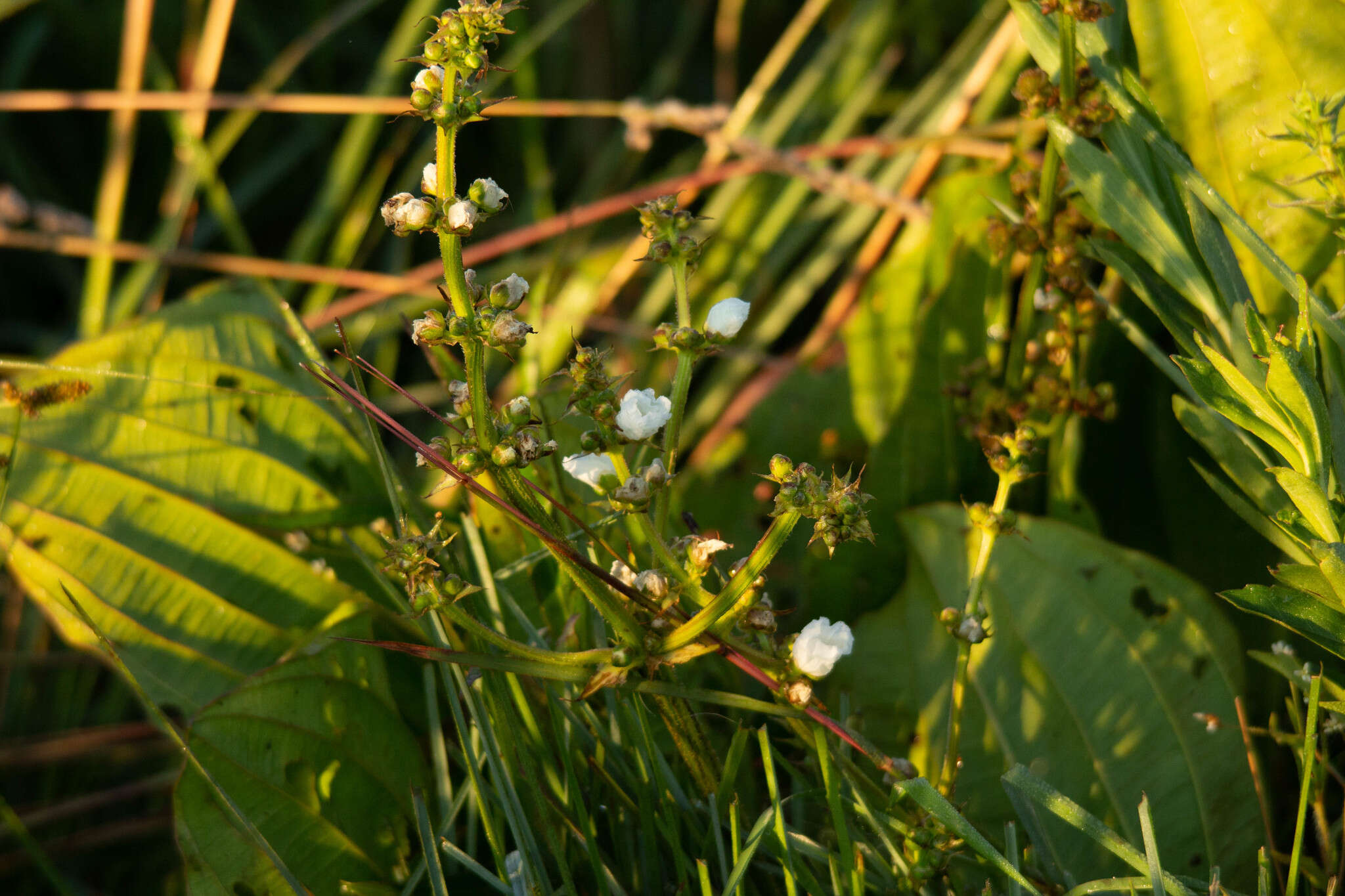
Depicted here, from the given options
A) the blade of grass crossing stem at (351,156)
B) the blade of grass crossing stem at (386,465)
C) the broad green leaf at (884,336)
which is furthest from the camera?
the blade of grass crossing stem at (351,156)

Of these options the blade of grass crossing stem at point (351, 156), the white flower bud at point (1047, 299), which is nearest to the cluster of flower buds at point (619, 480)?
the white flower bud at point (1047, 299)

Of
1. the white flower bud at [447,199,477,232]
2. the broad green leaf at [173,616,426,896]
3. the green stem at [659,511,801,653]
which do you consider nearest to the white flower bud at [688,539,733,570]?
the green stem at [659,511,801,653]

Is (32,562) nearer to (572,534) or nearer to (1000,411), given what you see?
(572,534)

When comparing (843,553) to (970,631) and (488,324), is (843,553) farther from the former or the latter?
(488,324)

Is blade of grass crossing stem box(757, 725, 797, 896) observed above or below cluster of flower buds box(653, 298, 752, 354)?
below

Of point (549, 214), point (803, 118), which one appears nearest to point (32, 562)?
point (549, 214)

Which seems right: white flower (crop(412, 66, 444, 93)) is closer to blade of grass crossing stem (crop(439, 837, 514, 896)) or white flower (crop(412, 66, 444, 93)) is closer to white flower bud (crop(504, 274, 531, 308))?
white flower bud (crop(504, 274, 531, 308))

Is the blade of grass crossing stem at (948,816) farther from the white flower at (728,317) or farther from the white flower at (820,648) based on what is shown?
the white flower at (728,317)

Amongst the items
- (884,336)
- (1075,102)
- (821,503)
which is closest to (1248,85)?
(1075,102)
